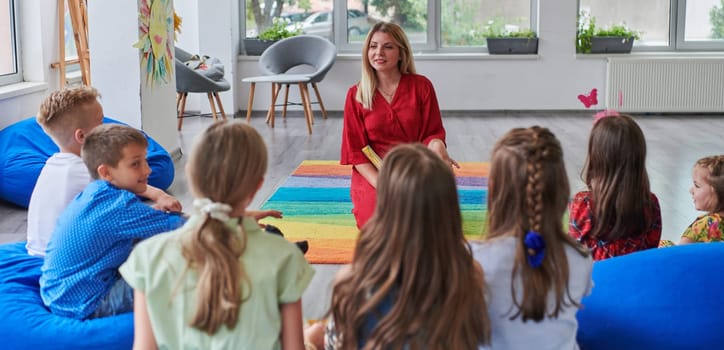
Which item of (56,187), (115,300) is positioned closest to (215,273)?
(115,300)

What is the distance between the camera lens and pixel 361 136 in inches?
163

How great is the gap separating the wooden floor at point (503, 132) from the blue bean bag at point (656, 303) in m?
1.87

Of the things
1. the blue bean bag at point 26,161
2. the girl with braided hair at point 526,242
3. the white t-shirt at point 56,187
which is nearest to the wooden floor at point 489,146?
the blue bean bag at point 26,161

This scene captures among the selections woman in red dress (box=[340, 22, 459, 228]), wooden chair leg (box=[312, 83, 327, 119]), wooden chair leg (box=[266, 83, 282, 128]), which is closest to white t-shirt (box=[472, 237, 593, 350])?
woman in red dress (box=[340, 22, 459, 228])

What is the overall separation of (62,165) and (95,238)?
488 millimetres

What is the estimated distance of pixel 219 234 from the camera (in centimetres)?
198

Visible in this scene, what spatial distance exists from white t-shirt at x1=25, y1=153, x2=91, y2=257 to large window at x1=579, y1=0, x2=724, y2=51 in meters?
7.92

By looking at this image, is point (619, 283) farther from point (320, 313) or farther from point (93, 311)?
point (93, 311)

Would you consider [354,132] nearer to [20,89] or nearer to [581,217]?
[581,217]

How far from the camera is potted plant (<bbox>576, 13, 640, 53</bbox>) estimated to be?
9.67 m

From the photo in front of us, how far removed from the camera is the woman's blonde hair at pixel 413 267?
74.0 inches

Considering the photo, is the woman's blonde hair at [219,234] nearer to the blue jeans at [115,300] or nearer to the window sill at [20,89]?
the blue jeans at [115,300]

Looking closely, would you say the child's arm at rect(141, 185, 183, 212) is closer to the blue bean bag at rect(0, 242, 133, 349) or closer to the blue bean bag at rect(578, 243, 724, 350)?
the blue bean bag at rect(0, 242, 133, 349)

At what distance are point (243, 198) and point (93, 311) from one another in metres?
0.97
